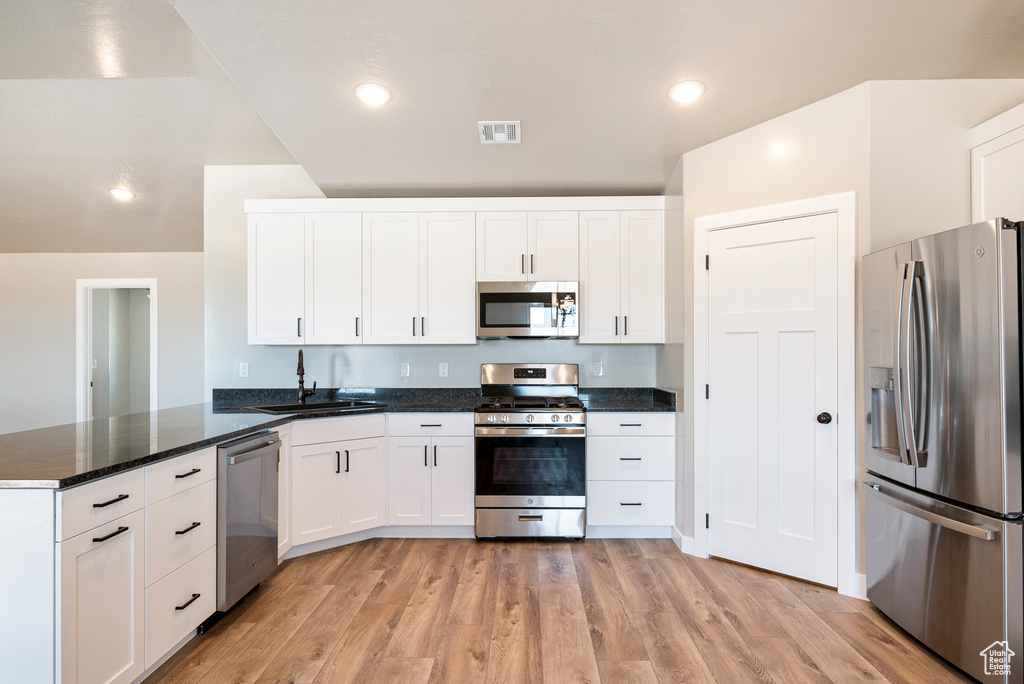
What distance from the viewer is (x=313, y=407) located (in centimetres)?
367

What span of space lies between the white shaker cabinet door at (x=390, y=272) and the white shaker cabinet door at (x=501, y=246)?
1.49 ft

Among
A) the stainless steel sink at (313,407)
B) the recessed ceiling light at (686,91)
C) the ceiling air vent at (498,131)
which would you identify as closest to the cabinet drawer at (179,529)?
the stainless steel sink at (313,407)

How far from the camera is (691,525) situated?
3152mm

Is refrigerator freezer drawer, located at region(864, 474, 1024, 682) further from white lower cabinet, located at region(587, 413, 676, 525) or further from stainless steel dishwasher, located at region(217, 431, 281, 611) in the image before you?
stainless steel dishwasher, located at region(217, 431, 281, 611)

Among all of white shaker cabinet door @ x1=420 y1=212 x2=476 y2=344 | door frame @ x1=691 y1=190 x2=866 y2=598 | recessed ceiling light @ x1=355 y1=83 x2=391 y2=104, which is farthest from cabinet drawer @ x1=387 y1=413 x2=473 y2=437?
door frame @ x1=691 y1=190 x2=866 y2=598

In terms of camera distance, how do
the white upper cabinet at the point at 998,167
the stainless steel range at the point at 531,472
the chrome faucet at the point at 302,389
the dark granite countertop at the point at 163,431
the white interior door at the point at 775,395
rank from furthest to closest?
the chrome faucet at the point at 302,389 < the stainless steel range at the point at 531,472 < the white interior door at the point at 775,395 < the white upper cabinet at the point at 998,167 < the dark granite countertop at the point at 163,431

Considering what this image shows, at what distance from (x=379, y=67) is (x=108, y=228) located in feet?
13.7

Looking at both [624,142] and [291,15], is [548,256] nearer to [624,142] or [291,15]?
[624,142]

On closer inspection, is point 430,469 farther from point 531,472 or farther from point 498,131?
point 498,131

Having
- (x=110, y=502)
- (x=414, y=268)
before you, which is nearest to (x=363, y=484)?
(x=414, y=268)

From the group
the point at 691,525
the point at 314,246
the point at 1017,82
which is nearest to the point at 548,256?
the point at 314,246

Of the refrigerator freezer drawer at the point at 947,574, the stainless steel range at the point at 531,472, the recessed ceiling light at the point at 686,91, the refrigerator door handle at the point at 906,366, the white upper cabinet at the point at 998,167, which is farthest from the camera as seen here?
the stainless steel range at the point at 531,472

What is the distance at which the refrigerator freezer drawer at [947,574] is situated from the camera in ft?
5.86

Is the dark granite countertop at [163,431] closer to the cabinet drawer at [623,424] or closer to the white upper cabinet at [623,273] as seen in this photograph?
the cabinet drawer at [623,424]
